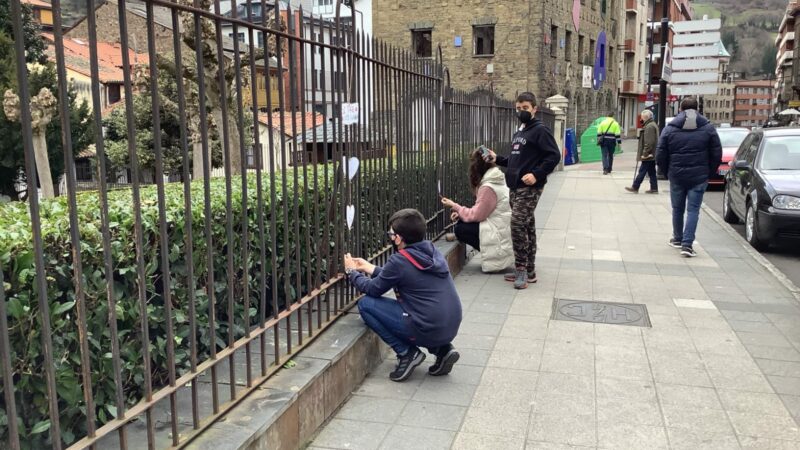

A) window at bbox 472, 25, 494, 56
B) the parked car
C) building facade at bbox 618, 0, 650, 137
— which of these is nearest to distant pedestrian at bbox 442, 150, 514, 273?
the parked car

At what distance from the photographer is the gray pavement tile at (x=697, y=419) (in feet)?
11.9

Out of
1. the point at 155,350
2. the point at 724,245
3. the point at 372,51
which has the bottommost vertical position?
the point at 724,245

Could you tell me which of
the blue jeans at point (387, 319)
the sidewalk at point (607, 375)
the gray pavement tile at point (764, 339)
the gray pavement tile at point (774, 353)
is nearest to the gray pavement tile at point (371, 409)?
the sidewalk at point (607, 375)

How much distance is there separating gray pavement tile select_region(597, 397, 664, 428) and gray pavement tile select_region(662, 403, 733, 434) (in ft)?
0.21

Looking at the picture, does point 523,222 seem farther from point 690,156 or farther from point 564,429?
point 564,429

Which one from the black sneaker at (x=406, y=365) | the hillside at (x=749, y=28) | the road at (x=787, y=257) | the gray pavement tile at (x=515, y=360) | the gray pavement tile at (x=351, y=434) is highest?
the hillside at (x=749, y=28)

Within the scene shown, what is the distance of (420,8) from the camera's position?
32750mm

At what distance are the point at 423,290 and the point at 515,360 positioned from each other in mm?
1058

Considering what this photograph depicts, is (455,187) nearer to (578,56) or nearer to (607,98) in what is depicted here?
(578,56)

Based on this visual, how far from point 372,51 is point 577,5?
34.3m

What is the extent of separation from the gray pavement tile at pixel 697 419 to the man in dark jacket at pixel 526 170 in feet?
9.18

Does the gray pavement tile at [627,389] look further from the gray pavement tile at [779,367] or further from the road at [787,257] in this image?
the road at [787,257]

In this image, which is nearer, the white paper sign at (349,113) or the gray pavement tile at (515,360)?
the white paper sign at (349,113)

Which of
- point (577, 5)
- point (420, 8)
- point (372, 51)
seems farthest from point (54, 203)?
point (577, 5)
